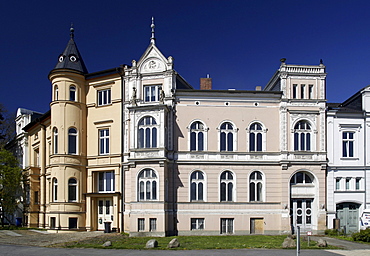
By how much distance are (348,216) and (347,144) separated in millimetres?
5744

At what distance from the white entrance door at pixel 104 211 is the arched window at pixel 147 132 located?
648 cm

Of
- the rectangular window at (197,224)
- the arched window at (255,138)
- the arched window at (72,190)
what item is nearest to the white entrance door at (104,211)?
the arched window at (72,190)

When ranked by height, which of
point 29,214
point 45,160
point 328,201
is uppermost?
point 45,160

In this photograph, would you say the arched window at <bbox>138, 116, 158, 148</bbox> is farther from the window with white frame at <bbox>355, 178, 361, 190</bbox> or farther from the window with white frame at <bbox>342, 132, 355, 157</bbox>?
the window with white frame at <bbox>355, 178, 361, 190</bbox>

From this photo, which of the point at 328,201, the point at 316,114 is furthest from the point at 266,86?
the point at 328,201

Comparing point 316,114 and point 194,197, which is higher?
point 316,114

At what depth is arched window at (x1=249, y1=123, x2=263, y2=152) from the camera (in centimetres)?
3388

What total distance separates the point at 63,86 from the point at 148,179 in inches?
444

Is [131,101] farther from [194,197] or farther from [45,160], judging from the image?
[45,160]

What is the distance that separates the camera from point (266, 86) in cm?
3875

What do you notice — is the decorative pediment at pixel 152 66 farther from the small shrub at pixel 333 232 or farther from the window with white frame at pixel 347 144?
the small shrub at pixel 333 232

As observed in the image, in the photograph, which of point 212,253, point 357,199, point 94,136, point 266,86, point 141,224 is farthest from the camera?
point 266,86

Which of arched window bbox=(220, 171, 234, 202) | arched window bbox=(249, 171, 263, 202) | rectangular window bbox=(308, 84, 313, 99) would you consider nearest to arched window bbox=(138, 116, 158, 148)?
arched window bbox=(220, 171, 234, 202)

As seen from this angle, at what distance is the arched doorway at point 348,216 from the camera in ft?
110
